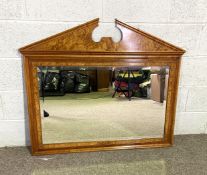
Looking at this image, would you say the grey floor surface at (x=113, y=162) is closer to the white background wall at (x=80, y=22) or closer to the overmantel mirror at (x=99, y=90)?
the overmantel mirror at (x=99, y=90)

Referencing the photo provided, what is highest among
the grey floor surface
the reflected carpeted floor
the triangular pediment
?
the triangular pediment

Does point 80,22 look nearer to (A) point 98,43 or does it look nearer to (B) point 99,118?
(A) point 98,43

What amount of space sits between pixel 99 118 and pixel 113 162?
268 millimetres

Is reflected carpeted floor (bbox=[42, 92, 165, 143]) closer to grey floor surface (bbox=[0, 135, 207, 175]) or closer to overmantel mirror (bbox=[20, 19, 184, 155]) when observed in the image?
overmantel mirror (bbox=[20, 19, 184, 155])

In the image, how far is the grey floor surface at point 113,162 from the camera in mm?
1029

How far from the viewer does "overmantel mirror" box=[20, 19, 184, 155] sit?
108 cm

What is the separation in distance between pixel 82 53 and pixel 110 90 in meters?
0.28

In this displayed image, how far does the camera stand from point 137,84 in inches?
48.1

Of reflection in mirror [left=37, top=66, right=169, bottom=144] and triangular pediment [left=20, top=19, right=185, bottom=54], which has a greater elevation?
triangular pediment [left=20, top=19, right=185, bottom=54]

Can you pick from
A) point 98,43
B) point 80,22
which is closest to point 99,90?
point 98,43

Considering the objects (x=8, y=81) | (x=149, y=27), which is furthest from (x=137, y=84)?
(x=8, y=81)

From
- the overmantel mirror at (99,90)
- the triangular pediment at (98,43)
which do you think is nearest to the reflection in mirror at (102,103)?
the overmantel mirror at (99,90)

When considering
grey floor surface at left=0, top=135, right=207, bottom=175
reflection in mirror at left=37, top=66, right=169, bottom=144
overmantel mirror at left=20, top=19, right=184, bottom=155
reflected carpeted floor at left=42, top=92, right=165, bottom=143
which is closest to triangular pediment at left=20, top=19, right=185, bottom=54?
overmantel mirror at left=20, top=19, right=184, bottom=155

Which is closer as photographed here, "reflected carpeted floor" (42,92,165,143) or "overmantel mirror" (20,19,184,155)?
"overmantel mirror" (20,19,184,155)
